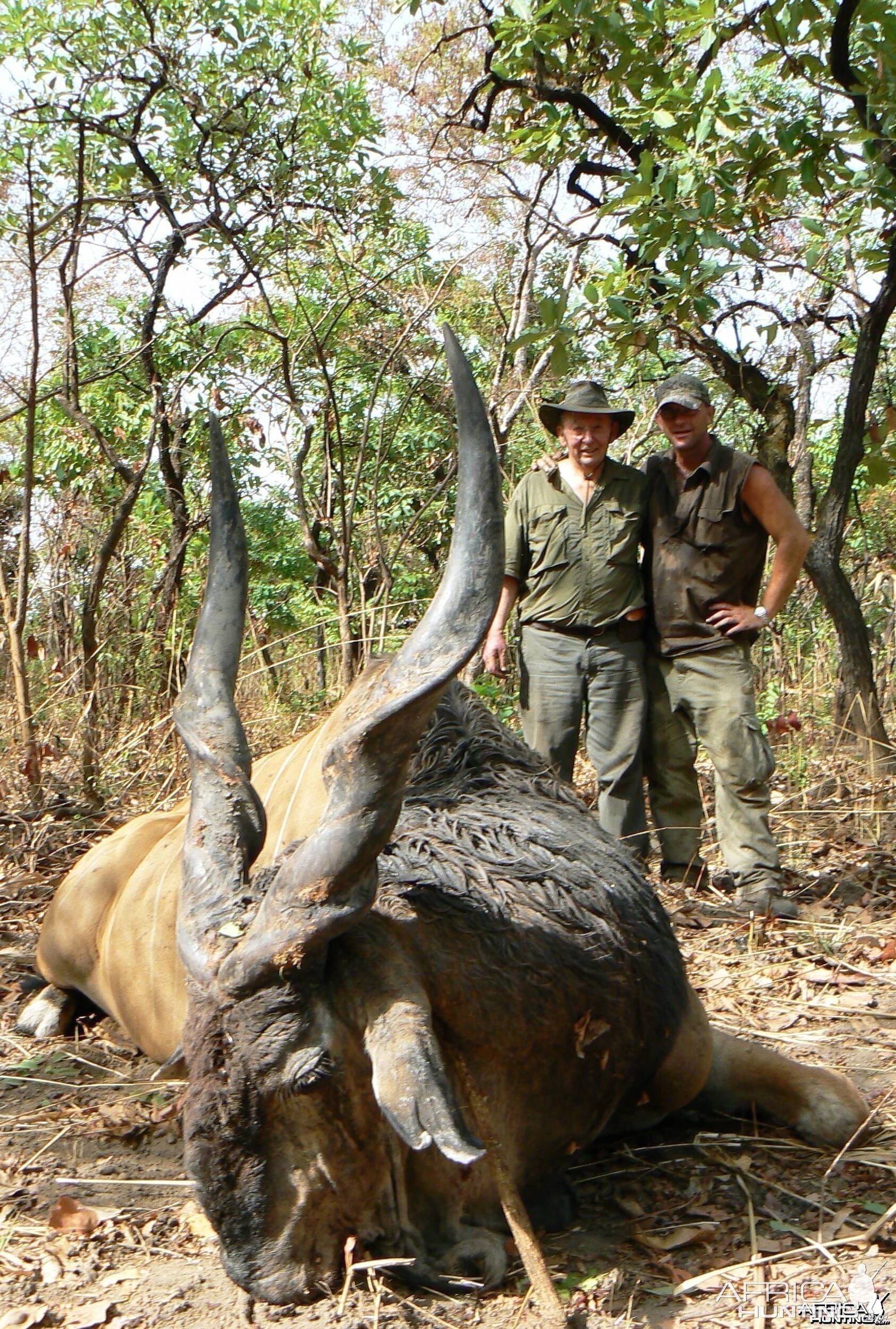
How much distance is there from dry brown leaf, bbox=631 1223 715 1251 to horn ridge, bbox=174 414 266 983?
1212 mm

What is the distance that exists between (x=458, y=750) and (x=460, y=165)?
22.0 ft

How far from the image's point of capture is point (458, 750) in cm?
377

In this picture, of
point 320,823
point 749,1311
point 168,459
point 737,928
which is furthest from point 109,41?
point 749,1311

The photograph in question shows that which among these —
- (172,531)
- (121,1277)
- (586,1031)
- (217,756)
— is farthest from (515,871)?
(172,531)

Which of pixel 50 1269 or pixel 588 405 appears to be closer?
pixel 50 1269

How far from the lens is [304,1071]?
2.43 meters

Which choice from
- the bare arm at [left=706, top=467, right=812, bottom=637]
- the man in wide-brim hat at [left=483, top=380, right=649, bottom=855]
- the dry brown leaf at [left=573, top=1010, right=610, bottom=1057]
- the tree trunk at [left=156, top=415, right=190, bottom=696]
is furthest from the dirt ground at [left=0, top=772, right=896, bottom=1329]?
the tree trunk at [left=156, top=415, right=190, bottom=696]

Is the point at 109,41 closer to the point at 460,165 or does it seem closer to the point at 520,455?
the point at 460,165

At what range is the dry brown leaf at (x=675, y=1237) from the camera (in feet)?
9.59

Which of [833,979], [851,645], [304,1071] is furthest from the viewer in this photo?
[851,645]

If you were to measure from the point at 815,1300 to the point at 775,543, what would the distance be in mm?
3540

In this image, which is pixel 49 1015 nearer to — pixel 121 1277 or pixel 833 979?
pixel 121 1277

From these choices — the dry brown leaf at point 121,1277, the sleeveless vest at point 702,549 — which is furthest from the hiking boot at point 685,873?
the dry brown leaf at point 121,1277

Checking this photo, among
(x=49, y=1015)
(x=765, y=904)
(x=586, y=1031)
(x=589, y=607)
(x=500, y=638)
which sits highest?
(x=589, y=607)
